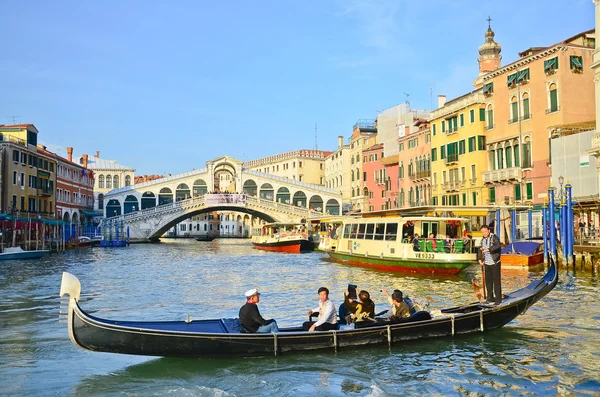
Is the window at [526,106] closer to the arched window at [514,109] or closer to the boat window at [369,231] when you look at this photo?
the arched window at [514,109]

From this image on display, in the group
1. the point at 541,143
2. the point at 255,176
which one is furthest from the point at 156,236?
the point at 541,143

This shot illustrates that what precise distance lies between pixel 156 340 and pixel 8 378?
74.9 inches

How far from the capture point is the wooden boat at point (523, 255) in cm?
2027

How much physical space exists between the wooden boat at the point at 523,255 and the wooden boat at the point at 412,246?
179cm

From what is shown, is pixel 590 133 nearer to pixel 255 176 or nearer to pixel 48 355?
pixel 48 355

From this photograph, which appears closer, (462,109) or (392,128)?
(462,109)

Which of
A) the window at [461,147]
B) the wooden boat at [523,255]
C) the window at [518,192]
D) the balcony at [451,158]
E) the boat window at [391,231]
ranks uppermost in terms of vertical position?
the window at [461,147]

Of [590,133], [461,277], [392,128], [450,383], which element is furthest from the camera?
[392,128]

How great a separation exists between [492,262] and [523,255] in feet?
38.5

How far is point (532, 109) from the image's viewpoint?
89.9 ft

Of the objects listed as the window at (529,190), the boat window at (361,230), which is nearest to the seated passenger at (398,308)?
the boat window at (361,230)

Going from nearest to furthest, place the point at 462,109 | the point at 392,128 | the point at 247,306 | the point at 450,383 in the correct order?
the point at 450,383
the point at 247,306
the point at 462,109
the point at 392,128

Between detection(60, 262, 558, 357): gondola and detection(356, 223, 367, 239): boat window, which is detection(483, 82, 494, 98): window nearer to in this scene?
detection(356, 223, 367, 239): boat window

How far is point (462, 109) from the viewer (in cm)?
3297
